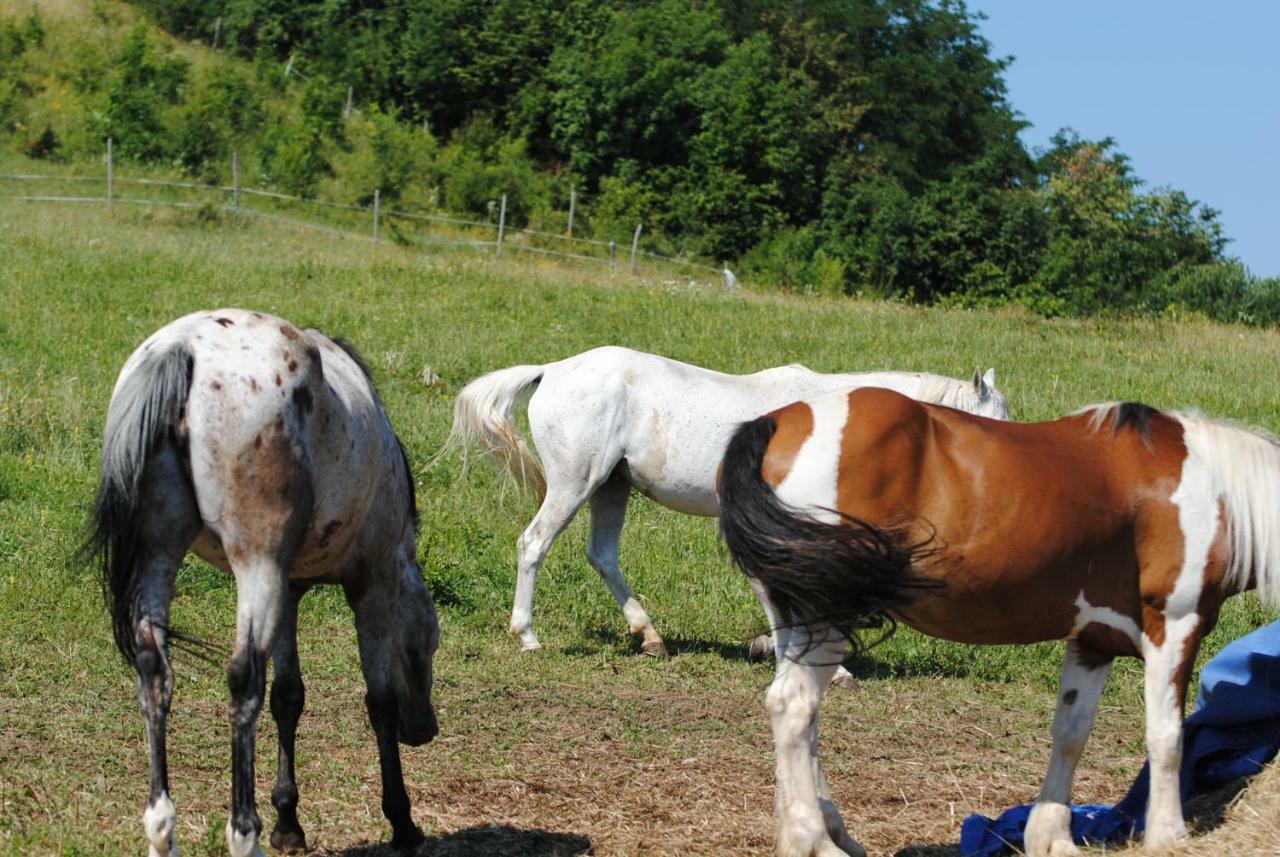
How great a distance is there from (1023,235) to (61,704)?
39566 millimetres

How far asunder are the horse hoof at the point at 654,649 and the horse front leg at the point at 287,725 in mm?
3474

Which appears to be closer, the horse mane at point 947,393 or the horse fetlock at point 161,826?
the horse fetlock at point 161,826

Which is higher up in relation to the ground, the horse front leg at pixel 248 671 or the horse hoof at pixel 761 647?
the horse front leg at pixel 248 671

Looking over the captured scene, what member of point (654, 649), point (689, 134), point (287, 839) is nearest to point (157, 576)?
point (287, 839)

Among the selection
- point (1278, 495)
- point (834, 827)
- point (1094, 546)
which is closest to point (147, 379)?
point (834, 827)

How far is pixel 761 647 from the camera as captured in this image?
26.0ft

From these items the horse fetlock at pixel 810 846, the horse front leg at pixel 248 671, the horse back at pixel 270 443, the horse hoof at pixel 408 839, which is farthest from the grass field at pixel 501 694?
the horse back at pixel 270 443

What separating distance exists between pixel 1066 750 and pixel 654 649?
3.76 m

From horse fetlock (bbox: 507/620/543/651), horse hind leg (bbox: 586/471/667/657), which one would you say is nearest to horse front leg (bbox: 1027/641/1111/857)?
horse fetlock (bbox: 507/620/543/651)

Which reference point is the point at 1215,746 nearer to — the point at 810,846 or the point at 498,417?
Answer: the point at 810,846

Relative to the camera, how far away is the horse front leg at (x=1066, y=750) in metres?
4.59

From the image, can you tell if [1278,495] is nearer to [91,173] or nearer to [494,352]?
[494,352]

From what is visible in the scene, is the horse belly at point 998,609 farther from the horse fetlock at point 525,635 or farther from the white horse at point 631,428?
the horse fetlock at point 525,635

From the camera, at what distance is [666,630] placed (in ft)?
28.7
